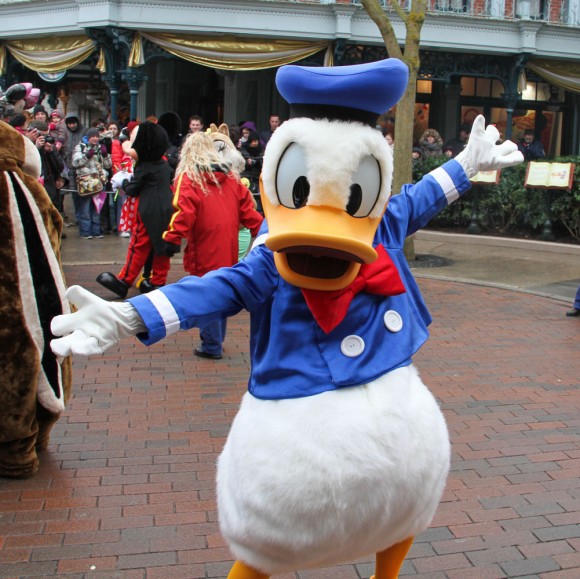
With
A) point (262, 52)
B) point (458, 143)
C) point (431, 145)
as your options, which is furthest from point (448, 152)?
point (262, 52)

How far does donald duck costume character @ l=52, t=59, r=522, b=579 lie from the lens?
2525mm

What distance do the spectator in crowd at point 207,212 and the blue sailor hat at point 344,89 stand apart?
387 cm

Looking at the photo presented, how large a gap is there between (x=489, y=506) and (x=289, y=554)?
6.41ft

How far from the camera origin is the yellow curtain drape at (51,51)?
16.5 metres

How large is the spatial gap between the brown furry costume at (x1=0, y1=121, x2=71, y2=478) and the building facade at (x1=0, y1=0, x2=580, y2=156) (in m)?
11.5

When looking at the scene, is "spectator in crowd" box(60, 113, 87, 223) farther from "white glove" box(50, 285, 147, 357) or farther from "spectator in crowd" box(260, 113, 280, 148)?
"white glove" box(50, 285, 147, 357)

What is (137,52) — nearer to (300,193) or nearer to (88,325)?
(300,193)

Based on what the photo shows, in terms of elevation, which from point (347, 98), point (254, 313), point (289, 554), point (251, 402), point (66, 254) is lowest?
point (66, 254)

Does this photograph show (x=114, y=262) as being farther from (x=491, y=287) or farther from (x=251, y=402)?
(x=251, y=402)

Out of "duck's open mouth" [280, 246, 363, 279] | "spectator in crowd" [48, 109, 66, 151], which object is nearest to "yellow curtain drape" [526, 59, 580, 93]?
"spectator in crowd" [48, 109, 66, 151]

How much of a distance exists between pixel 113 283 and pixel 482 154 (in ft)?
19.3

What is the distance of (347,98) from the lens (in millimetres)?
2676

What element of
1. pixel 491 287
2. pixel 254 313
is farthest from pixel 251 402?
pixel 491 287

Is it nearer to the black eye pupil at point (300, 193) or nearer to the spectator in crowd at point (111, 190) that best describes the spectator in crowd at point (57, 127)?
the spectator in crowd at point (111, 190)
